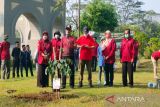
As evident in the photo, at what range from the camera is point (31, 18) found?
39406mm

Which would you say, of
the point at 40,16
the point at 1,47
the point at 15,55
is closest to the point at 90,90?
the point at 1,47

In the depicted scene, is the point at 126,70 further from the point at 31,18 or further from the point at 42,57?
the point at 31,18

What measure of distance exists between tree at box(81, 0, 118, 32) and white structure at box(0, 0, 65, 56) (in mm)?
8359

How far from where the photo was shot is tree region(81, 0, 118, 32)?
5178 cm

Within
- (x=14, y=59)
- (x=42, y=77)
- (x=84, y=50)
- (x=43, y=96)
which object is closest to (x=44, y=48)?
(x=42, y=77)

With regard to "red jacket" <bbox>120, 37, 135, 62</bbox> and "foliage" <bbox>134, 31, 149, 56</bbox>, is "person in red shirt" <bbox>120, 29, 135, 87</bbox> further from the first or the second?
"foliage" <bbox>134, 31, 149, 56</bbox>

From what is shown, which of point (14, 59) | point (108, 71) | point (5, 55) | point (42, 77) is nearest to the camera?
point (42, 77)

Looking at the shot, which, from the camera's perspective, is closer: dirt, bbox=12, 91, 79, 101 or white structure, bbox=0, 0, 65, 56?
dirt, bbox=12, 91, 79, 101

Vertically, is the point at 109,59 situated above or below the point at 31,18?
below

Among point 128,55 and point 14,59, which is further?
point 14,59

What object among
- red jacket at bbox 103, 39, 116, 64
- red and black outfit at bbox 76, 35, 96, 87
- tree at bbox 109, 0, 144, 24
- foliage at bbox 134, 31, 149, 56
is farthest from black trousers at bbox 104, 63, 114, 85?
tree at bbox 109, 0, 144, 24

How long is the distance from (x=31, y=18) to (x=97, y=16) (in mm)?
14341

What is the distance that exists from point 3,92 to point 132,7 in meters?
86.9

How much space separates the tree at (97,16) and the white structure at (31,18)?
8.36 metres
